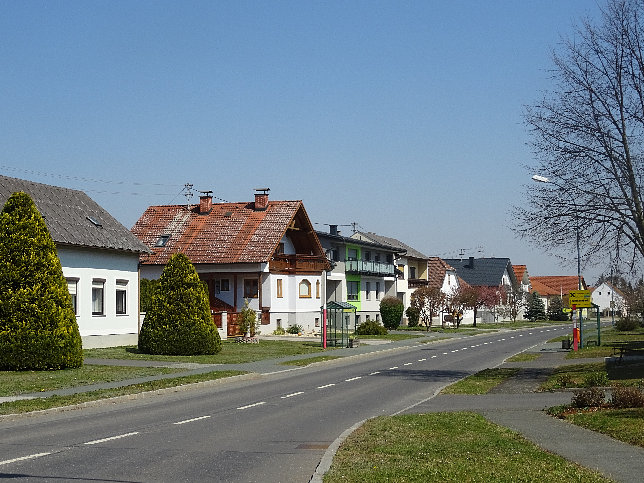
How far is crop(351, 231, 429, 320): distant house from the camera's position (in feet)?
295

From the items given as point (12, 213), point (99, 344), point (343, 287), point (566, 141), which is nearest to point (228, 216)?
point (343, 287)

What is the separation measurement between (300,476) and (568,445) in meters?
4.05

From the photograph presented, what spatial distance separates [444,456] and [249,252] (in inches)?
1794

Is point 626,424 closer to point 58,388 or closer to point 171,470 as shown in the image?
point 171,470

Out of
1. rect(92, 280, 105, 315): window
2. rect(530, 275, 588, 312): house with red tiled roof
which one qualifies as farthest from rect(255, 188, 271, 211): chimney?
rect(530, 275, 588, 312): house with red tiled roof

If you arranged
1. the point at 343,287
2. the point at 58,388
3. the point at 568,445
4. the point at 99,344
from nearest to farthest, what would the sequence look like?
the point at 568,445, the point at 58,388, the point at 99,344, the point at 343,287

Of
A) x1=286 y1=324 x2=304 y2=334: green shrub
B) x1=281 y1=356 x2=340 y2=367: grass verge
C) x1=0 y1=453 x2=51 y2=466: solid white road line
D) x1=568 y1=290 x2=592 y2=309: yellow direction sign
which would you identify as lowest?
x1=281 y1=356 x2=340 y2=367: grass verge

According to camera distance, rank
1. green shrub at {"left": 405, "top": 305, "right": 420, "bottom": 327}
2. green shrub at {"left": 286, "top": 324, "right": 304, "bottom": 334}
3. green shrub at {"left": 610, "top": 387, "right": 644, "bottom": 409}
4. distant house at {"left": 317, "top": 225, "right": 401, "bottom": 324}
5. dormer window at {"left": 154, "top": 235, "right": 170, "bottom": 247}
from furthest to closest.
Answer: green shrub at {"left": 405, "top": 305, "right": 420, "bottom": 327}, distant house at {"left": 317, "top": 225, "right": 401, "bottom": 324}, dormer window at {"left": 154, "top": 235, "right": 170, "bottom": 247}, green shrub at {"left": 286, "top": 324, "right": 304, "bottom": 334}, green shrub at {"left": 610, "top": 387, "right": 644, "bottom": 409}

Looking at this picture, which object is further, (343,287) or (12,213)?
(343,287)

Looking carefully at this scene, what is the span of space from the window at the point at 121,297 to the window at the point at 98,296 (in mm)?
1299

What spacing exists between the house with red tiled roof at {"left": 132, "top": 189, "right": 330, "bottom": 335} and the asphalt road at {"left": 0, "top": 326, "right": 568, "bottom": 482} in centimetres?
2858

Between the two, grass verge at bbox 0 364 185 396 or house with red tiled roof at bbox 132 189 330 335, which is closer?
grass verge at bbox 0 364 185 396

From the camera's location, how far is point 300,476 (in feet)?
34.3

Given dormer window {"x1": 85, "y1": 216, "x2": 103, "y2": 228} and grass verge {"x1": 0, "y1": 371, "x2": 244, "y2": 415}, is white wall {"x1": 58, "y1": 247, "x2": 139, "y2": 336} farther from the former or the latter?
grass verge {"x1": 0, "y1": 371, "x2": 244, "y2": 415}
